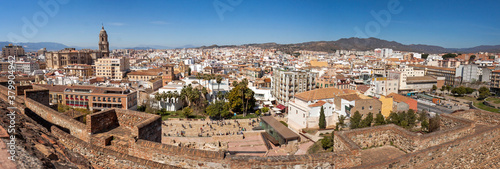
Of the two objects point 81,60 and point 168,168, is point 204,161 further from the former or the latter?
point 81,60

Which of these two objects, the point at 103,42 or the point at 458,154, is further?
the point at 103,42

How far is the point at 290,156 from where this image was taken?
5.39 metres

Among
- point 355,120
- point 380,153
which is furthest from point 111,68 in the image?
point 380,153

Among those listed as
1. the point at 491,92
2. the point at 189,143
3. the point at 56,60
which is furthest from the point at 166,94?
the point at 56,60

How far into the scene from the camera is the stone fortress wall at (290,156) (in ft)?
17.2

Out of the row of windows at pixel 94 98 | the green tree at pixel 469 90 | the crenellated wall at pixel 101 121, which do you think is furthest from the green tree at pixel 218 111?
the green tree at pixel 469 90

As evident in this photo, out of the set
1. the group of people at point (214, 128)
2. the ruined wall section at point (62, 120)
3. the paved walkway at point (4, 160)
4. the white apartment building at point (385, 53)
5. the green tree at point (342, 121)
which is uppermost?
the white apartment building at point (385, 53)

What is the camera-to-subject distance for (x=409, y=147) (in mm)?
7113

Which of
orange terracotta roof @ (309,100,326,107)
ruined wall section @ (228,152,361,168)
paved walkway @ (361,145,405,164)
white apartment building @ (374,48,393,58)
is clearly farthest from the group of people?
white apartment building @ (374,48,393,58)

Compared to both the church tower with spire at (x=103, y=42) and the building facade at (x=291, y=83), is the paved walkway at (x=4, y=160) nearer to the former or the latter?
the building facade at (x=291, y=83)

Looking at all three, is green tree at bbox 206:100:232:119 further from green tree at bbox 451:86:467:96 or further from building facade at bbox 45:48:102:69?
building facade at bbox 45:48:102:69

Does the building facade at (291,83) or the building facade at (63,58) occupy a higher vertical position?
the building facade at (63,58)

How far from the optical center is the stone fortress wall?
5.23 m

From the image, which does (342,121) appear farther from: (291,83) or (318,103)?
(291,83)
